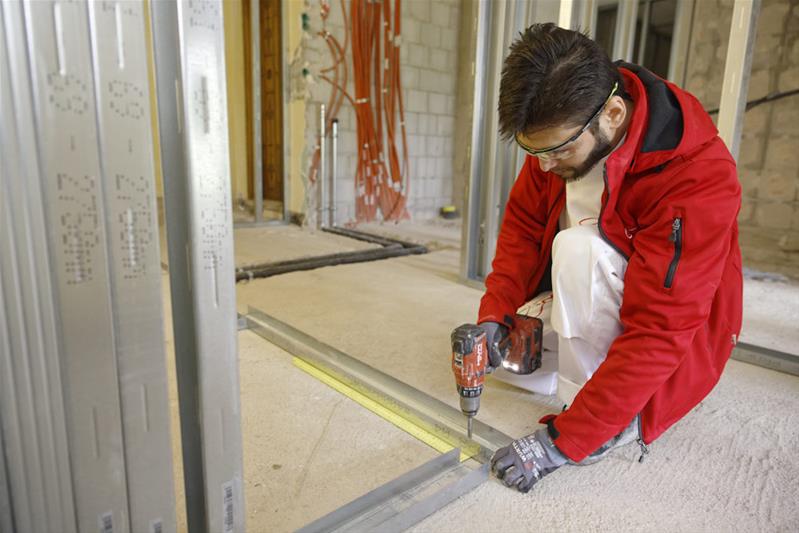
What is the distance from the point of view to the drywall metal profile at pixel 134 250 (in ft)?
1.70

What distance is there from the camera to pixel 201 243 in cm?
61

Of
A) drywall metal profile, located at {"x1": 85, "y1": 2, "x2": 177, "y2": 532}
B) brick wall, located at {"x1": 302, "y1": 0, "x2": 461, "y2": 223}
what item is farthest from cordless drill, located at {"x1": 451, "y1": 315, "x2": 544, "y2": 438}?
brick wall, located at {"x1": 302, "y1": 0, "x2": 461, "y2": 223}

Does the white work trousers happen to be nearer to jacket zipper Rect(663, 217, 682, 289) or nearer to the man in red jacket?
the man in red jacket

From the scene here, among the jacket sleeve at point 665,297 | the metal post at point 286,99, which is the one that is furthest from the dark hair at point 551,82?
the metal post at point 286,99

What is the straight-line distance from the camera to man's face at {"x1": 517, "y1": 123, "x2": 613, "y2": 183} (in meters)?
1.05

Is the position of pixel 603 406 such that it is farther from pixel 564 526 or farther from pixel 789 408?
pixel 789 408

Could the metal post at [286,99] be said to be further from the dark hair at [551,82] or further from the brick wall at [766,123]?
the dark hair at [551,82]

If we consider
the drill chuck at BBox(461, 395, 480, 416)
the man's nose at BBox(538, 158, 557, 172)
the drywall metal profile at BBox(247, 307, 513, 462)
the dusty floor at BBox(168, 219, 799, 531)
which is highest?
the man's nose at BBox(538, 158, 557, 172)

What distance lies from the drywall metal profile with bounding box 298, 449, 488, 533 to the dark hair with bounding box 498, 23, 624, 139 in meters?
0.74

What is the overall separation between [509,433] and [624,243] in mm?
568

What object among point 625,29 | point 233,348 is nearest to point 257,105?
point 625,29

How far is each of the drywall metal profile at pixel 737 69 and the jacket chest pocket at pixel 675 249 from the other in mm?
1238

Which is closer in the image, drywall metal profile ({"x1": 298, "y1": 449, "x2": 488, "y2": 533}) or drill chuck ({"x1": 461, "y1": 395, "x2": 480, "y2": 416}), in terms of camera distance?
drywall metal profile ({"x1": 298, "y1": 449, "x2": 488, "y2": 533})

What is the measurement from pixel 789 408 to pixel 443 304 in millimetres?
1349
